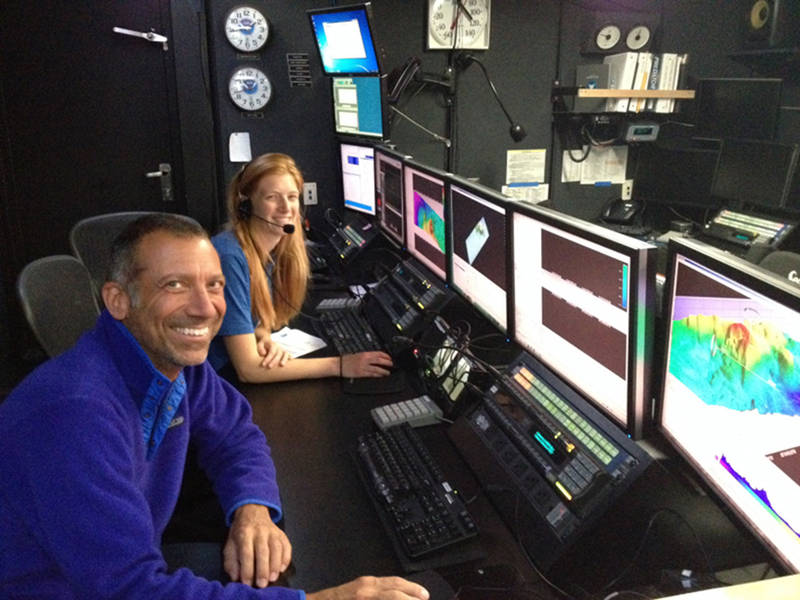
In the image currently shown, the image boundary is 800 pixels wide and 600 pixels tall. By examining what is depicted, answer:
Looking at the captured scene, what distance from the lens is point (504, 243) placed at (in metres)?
1.57

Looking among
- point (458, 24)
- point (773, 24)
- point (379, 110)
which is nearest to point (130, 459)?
point (379, 110)

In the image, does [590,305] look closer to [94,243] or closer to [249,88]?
[94,243]

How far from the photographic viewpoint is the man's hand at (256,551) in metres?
1.16

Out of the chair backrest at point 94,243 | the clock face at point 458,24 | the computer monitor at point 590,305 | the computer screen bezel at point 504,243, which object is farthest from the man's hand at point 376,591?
the clock face at point 458,24

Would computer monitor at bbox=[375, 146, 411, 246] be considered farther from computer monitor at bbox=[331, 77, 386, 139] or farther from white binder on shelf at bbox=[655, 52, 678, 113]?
white binder on shelf at bbox=[655, 52, 678, 113]

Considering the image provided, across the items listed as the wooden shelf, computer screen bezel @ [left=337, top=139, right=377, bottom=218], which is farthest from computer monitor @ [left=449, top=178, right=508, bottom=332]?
the wooden shelf

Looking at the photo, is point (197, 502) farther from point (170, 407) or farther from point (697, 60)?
point (697, 60)

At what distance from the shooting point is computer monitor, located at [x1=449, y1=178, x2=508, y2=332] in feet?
5.27

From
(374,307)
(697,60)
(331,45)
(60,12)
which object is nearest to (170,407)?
(374,307)

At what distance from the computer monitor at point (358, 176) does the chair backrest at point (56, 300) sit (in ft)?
4.41

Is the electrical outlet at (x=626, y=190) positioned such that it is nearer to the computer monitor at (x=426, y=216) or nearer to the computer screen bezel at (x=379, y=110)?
the computer screen bezel at (x=379, y=110)

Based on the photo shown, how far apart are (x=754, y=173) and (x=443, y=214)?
8.22 feet

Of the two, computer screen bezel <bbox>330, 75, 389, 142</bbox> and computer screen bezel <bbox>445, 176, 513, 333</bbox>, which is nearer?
computer screen bezel <bbox>445, 176, 513, 333</bbox>

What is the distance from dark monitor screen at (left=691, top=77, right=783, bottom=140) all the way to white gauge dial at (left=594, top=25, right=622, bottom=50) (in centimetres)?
59
